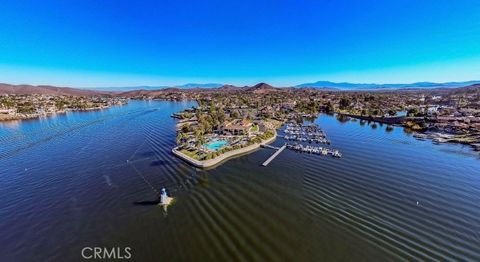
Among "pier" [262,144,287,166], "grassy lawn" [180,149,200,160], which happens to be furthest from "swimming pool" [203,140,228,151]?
"pier" [262,144,287,166]

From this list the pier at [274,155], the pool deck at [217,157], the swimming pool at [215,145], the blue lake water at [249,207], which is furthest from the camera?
the swimming pool at [215,145]

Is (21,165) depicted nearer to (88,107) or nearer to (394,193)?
(394,193)

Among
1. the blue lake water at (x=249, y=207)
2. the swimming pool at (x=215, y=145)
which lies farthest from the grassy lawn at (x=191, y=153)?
the swimming pool at (x=215, y=145)

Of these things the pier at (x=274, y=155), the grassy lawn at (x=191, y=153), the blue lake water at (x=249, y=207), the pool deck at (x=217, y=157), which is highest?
the grassy lawn at (x=191, y=153)

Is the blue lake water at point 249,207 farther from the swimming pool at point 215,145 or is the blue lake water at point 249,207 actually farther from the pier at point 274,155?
the swimming pool at point 215,145

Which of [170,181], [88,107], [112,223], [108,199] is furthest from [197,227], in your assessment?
[88,107]

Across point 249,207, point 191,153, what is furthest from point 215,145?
point 249,207

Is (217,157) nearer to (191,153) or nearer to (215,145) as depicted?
(191,153)

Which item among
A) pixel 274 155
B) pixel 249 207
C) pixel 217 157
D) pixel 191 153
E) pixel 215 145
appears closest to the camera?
pixel 249 207
